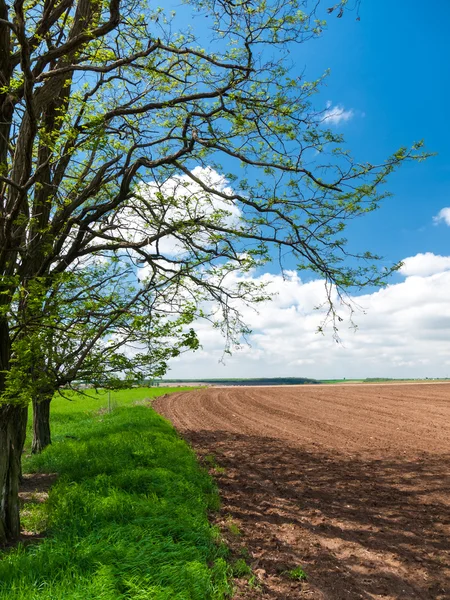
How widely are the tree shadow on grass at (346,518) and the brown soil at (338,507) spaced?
19mm

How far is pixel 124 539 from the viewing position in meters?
5.50

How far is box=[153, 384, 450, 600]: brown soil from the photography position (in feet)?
17.8

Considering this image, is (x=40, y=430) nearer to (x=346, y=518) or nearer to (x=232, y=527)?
(x=232, y=527)

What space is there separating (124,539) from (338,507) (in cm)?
433

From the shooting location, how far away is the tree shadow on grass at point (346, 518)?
5.46 m

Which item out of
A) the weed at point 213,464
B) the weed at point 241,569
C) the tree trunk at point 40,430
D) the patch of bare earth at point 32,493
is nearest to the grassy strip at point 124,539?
the weed at point 241,569

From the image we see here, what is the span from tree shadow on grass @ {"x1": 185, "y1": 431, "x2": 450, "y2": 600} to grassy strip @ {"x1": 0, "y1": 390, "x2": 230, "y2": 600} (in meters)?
0.80

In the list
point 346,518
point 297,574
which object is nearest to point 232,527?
point 297,574

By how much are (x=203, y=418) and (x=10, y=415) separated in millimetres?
15565

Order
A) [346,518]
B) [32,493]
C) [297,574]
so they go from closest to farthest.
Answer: [297,574] < [346,518] < [32,493]

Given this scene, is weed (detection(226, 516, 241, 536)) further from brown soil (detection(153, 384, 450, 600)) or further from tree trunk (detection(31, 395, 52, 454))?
tree trunk (detection(31, 395, 52, 454))

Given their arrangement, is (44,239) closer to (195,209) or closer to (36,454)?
(195,209)

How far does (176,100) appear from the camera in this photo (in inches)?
341

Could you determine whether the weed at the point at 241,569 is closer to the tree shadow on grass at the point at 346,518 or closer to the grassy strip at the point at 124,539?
the grassy strip at the point at 124,539
